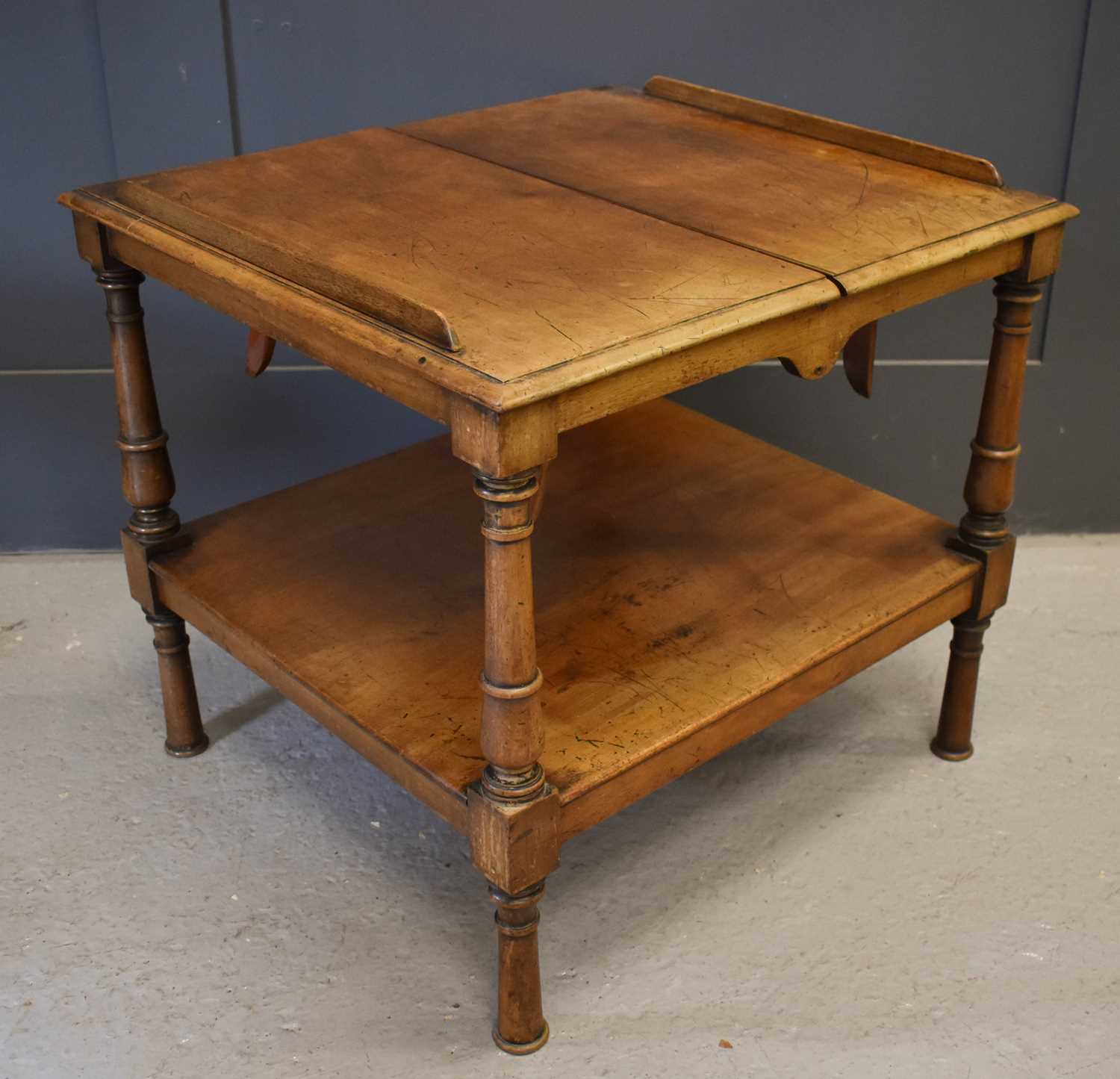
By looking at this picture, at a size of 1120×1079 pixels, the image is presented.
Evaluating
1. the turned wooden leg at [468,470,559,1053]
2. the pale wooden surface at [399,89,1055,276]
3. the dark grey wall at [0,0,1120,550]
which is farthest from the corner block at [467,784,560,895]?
the dark grey wall at [0,0,1120,550]

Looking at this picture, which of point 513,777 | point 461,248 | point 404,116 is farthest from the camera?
point 404,116

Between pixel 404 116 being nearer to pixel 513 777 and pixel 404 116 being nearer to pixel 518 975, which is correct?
pixel 513 777

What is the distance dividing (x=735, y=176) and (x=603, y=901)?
1.11m

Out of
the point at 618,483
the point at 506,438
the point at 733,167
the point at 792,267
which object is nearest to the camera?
the point at 506,438

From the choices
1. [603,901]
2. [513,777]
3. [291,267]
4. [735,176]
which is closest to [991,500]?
[735,176]

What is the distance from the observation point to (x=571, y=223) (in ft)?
6.72

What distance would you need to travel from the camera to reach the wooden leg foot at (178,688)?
247 cm

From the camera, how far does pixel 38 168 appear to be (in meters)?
2.88

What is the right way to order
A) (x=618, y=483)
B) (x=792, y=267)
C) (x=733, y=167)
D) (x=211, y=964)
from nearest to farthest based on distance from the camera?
(x=792, y=267) → (x=211, y=964) → (x=733, y=167) → (x=618, y=483)

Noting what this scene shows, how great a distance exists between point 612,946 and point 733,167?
1.18 meters

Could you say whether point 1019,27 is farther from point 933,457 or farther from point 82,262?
point 82,262

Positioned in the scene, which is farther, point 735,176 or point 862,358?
point 862,358

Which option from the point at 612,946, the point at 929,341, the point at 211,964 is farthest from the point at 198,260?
the point at 929,341

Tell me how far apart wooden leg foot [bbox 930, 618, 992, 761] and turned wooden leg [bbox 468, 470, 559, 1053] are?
93 cm
